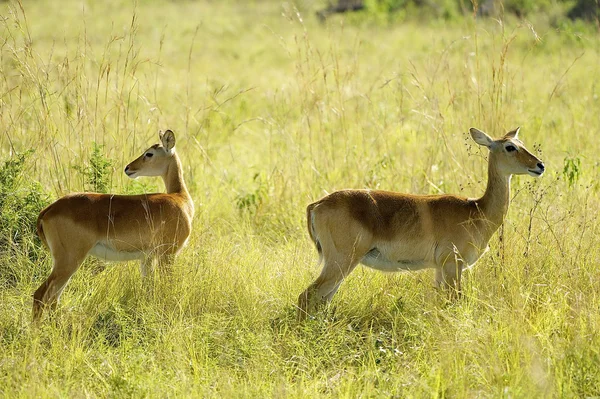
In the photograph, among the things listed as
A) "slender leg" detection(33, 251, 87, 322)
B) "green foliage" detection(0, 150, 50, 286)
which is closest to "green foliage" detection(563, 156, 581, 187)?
"slender leg" detection(33, 251, 87, 322)

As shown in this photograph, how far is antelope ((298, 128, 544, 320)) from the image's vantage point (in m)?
5.27

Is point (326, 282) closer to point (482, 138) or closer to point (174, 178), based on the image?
point (482, 138)

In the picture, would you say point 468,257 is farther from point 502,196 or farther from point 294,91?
point 294,91

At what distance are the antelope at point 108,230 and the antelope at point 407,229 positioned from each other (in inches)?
40.4

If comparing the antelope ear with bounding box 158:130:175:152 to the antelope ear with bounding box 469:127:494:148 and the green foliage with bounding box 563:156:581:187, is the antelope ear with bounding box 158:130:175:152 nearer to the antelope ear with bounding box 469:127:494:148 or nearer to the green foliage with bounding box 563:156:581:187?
the antelope ear with bounding box 469:127:494:148

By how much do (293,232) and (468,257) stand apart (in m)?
1.75

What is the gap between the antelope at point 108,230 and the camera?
16.9ft

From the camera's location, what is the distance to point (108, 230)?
17.6ft

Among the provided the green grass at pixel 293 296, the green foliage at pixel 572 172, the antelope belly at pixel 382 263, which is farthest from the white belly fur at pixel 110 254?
the green foliage at pixel 572 172

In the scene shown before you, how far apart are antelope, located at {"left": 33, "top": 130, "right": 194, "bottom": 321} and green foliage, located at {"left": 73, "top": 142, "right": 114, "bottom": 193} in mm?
544

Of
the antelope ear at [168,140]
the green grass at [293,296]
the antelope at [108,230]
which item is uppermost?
the antelope ear at [168,140]

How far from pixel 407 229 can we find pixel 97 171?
7.72 feet

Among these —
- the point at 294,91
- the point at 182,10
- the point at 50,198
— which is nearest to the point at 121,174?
the point at 50,198

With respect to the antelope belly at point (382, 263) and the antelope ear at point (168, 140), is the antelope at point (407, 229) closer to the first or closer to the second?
the antelope belly at point (382, 263)
